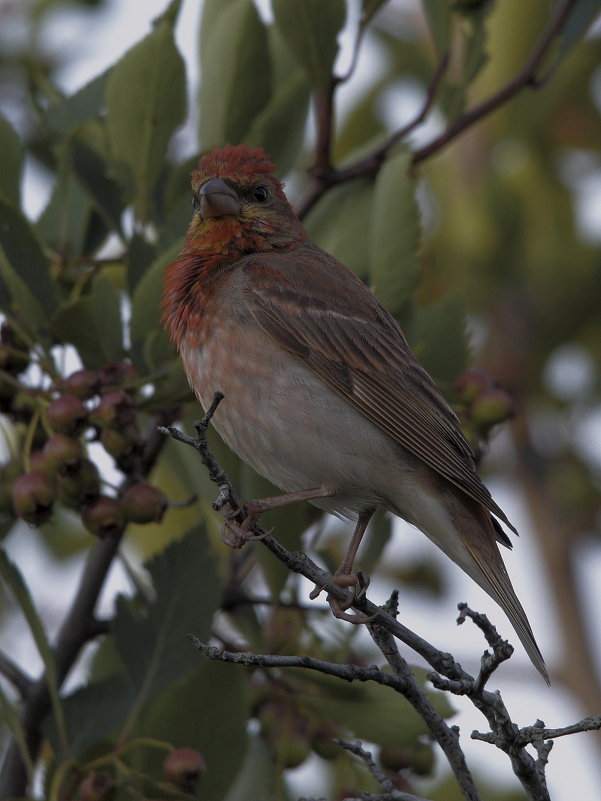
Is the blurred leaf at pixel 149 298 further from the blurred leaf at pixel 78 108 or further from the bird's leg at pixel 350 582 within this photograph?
the bird's leg at pixel 350 582

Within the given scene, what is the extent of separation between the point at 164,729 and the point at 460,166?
5885mm

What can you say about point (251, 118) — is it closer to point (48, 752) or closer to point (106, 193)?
point (106, 193)

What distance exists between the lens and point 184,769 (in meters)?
4.43

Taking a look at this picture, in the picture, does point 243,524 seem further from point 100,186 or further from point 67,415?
point 100,186

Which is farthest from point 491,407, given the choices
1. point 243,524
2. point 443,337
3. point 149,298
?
point 149,298

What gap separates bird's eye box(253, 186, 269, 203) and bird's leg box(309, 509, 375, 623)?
1587 mm

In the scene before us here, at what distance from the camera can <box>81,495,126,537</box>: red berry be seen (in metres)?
4.62

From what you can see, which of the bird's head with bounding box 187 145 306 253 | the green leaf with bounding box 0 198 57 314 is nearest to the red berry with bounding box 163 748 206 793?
the green leaf with bounding box 0 198 57 314

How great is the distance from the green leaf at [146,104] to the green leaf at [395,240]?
1.00 meters

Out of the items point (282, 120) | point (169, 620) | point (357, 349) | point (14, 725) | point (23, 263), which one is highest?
point (282, 120)

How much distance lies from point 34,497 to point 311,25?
242 centimetres

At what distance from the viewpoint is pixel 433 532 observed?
17.1 ft

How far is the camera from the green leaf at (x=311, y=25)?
5391 mm

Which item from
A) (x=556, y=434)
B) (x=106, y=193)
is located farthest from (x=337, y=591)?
(x=556, y=434)
